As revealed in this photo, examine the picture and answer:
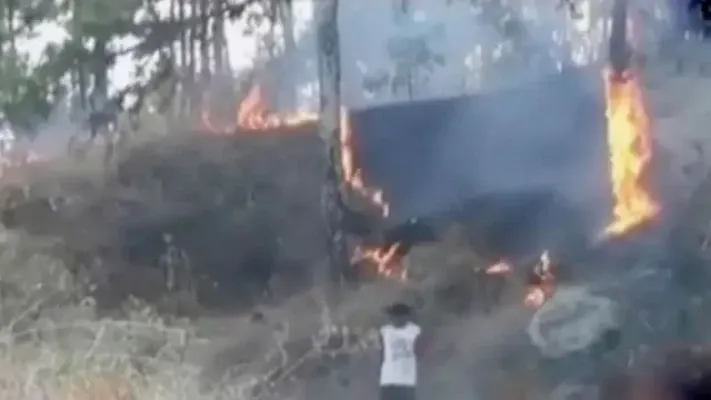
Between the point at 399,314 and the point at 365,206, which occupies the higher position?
the point at 365,206

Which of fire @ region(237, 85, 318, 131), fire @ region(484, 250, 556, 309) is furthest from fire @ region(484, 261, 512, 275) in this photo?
fire @ region(237, 85, 318, 131)

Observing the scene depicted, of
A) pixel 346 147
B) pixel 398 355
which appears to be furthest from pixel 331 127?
pixel 398 355

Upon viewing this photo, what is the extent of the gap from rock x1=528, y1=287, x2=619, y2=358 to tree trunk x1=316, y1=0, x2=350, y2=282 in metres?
0.24

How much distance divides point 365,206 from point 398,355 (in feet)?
0.59

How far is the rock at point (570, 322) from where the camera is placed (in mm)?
1181

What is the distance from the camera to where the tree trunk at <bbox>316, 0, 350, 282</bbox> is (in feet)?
3.86

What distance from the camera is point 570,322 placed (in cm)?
118

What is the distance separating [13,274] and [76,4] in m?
0.34

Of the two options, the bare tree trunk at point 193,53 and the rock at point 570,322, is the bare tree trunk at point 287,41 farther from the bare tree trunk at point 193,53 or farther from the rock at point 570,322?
the rock at point 570,322

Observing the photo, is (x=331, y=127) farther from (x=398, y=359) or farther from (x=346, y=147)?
(x=398, y=359)

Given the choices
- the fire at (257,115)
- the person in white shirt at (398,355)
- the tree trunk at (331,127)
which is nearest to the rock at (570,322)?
the person in white shirt at (398,355)

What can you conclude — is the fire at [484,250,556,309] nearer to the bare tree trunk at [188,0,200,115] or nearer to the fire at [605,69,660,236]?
the fire at [605,69,660,236]

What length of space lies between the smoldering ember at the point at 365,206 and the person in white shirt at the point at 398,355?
0.01 m

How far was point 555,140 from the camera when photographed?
118 cm
